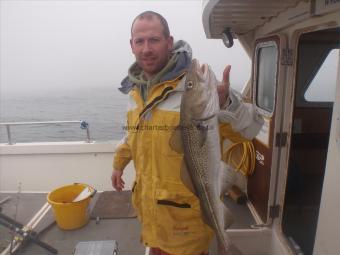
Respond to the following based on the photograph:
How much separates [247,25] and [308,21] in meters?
1.01

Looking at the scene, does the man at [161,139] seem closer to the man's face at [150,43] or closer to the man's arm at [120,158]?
the man's face at [150,43]

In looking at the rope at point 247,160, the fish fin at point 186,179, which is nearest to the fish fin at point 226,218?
the fish fin at point 186,179

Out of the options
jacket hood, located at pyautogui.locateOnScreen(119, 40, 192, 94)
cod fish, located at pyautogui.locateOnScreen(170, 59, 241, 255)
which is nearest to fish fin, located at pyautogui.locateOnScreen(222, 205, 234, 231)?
cod fish, located at pyautogui.locateOnScreen(170, 59, 241, 255)

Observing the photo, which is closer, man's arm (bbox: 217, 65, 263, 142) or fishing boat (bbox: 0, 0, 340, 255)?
man's arm (bbox: 217, 65, 263, 142)

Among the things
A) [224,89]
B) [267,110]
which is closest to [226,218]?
[224,89]

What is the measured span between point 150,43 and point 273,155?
2025mm

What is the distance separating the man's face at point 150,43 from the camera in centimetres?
192

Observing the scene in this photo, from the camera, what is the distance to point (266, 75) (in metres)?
3.54

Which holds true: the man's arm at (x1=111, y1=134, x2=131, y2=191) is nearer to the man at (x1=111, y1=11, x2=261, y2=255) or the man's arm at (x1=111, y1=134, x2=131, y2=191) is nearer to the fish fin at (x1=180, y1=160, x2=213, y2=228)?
the man at (x1=111, y1=11, x2=261, y2=255)

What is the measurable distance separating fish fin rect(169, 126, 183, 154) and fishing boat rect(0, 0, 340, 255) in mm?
980

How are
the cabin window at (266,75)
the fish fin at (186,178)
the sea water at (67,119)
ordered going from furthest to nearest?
the sea water at (67,119), the cabin window at (266,75), the fish fin at (186,178)

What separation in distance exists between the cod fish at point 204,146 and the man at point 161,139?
19 centimetres

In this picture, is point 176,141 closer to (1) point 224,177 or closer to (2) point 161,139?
(2) point 161,139

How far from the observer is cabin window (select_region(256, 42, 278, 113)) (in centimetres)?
329
